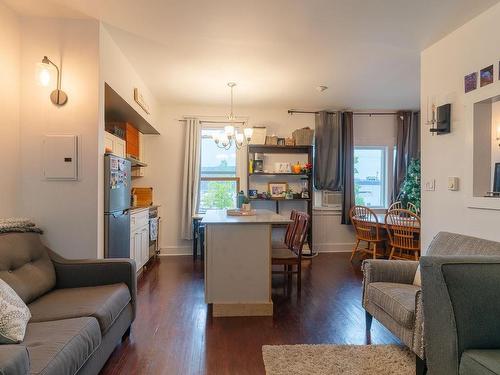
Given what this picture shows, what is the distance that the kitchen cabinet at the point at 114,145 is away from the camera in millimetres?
3414

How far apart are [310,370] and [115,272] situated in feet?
5.16

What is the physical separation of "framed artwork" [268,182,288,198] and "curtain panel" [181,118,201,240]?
1326 millimetres

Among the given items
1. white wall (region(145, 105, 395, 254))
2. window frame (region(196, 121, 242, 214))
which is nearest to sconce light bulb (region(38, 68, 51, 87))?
white wall (region(145, 105, 395, 254))

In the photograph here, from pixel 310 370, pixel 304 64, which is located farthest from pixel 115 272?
pixel 304 64

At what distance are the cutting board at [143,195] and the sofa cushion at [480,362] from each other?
4.55 m

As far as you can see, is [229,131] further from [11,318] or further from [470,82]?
[11,318]

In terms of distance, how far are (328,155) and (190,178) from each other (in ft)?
8.28

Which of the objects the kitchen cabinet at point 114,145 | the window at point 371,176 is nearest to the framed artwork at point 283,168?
the window at point 371,176

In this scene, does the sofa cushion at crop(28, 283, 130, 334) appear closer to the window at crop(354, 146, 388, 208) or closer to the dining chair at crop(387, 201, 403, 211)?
the dining chair at crop(387, 201, 403, 211)

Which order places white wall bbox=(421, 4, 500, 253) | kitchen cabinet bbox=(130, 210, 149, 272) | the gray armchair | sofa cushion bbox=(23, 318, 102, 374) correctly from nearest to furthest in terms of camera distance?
sofa cushion bbox=(23, 318, 102, 374), the gray armchair, white wall bbox=(421, 4, 500, 253), kitchen cabinet bbox=(130, 210, 149, 272)

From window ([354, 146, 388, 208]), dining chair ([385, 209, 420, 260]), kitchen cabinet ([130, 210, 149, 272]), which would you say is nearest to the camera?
kitchen cabinet ([130, 210, 149, 272])

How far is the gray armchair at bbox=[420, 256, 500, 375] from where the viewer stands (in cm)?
156

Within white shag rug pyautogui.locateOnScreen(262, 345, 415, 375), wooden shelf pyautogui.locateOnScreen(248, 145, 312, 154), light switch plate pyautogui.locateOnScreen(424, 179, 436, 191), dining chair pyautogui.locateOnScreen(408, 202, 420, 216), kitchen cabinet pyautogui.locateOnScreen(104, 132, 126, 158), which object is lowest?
white shag rug pyautogui.locateOnScreen(262, 345, 415, 375)

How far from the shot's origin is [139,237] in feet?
13.8
